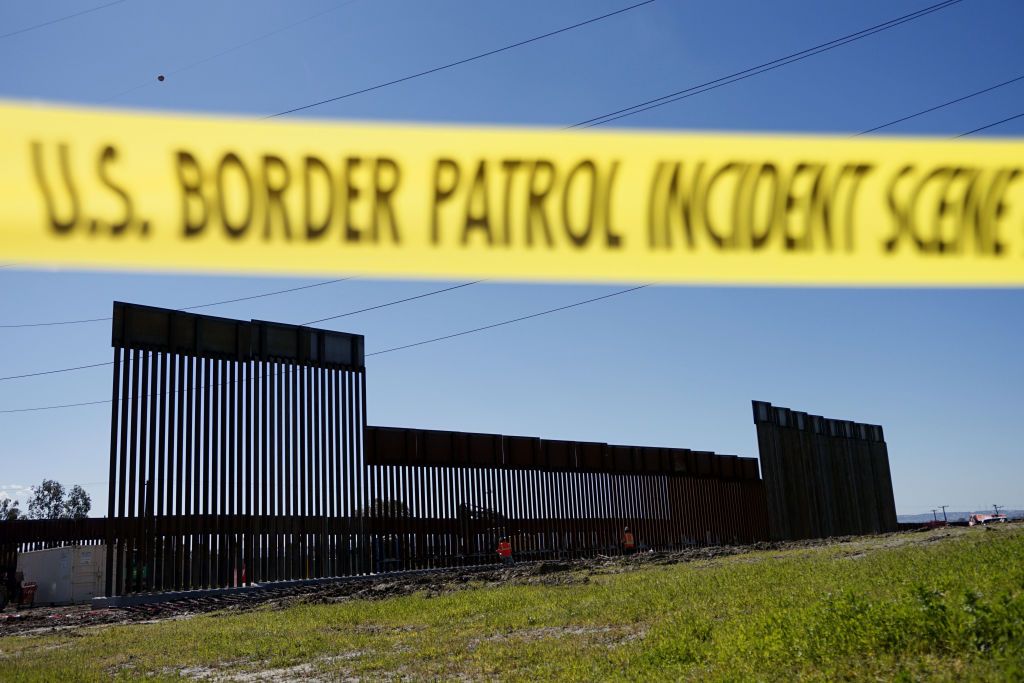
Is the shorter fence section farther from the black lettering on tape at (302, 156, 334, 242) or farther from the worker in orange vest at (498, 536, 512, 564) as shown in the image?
the black lettering on tape at (302, 156, 334, 242)

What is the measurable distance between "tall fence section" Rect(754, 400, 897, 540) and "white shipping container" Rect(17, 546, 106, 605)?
2118cm

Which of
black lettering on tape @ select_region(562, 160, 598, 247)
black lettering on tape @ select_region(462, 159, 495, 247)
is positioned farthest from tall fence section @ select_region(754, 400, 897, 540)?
black lettering on tape @ select_region(462, 159, 495, 247)

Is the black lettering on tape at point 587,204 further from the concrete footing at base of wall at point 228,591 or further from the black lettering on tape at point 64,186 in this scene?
the concrete footing at base of wall at point 228,591

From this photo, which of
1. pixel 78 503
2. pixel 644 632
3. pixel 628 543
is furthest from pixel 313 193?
pixel 78 503

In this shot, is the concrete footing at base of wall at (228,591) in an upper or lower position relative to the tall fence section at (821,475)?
lower

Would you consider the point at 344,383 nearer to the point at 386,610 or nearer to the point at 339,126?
the point at 386,610

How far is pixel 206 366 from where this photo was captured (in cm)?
1875

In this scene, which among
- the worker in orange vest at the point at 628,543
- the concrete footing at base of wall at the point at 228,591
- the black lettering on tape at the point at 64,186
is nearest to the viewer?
the black lettering on tape at the point at 64,186

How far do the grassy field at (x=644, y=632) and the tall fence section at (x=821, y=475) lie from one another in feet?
56.7

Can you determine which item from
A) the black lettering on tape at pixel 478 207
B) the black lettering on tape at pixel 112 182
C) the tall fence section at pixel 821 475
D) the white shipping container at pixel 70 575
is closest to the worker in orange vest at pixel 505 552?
the white shipping container at pixel 70 575

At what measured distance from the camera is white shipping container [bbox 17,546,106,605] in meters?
23.1

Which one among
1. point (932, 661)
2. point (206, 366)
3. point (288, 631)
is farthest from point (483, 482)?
point (932, 661)

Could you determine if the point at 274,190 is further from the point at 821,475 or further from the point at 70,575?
the point at 821,475

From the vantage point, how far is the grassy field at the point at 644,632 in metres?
5.89
